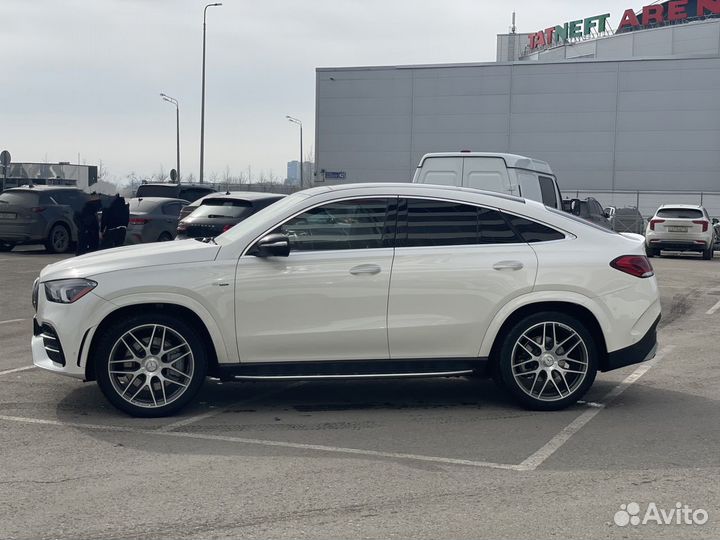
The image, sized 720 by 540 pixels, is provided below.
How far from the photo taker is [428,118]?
65.8m

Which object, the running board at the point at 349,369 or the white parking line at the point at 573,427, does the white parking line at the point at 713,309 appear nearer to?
the white parking line at the point at 573,427

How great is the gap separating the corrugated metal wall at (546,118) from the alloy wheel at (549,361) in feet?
184

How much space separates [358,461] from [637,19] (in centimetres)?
7064

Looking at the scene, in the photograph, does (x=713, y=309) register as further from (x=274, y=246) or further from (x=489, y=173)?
(x=274, y=246)

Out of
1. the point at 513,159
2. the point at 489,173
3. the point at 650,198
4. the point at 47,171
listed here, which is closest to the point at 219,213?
the point at 489,173

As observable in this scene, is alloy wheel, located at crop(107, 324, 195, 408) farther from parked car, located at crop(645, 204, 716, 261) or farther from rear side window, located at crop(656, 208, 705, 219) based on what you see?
rear side window, located at crop(656, 208, 705, 219)

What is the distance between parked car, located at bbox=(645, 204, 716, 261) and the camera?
86.7 ft

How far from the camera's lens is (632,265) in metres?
7.17

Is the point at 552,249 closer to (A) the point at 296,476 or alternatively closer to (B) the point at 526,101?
(A) the point at 296,476

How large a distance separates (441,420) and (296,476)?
1.71m

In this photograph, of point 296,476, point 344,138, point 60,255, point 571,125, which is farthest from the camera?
point 344,138

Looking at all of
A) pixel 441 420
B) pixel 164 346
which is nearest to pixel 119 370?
pixel 164 346

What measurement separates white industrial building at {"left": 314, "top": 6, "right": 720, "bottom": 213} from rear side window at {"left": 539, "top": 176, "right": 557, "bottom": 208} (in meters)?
48.3

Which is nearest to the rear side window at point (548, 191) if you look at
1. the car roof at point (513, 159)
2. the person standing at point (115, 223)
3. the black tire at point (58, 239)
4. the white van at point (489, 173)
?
the white van at point (489, 173)
